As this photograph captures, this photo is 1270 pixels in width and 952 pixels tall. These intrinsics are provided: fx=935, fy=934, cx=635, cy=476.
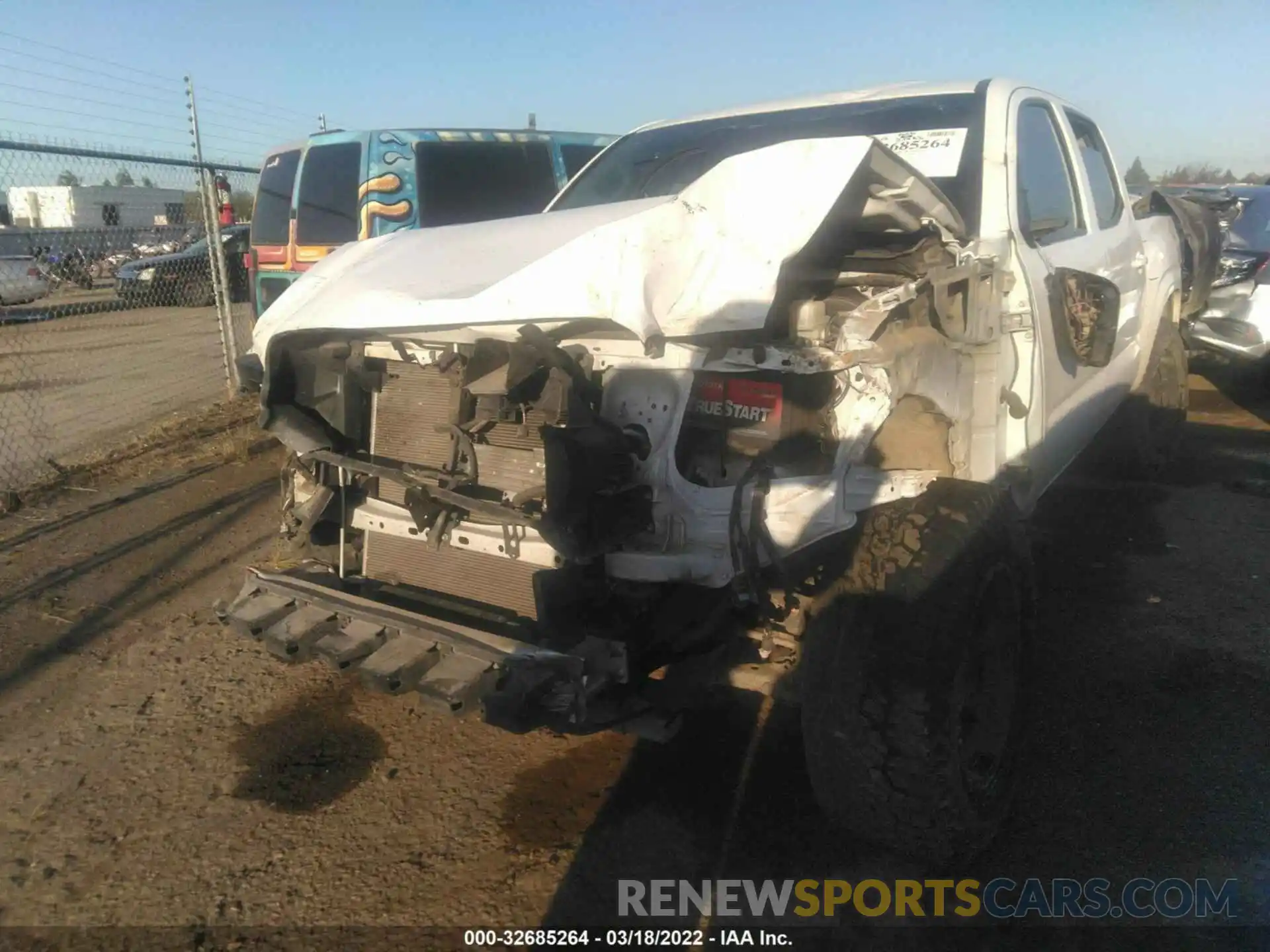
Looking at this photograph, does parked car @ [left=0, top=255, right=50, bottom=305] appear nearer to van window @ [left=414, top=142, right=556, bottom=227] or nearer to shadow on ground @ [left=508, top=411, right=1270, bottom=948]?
van window @ [left=414, top=142, right=556, bottom=227]

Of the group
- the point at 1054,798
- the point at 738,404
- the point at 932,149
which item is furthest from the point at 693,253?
the point at 1054,798

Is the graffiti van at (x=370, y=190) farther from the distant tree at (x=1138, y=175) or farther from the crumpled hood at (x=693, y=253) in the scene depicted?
the distant tree at (x=1138, y=175)

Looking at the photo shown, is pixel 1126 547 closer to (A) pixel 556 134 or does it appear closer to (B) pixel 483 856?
(B) pixel 483 856

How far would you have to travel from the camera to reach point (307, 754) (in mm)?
3250

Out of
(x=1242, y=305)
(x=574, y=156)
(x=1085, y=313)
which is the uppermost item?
(x=574, y=156)

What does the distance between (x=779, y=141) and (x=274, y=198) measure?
6.12m

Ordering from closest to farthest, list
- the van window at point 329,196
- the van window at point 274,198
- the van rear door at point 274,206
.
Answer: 1. the van window at point 329,196
2. the van rear door at point 274,206
3. the van window at point 274,198

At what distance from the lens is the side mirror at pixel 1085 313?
340 centimetres

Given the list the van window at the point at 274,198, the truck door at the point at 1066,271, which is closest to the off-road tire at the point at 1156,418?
the truck door at the point at 1066,271

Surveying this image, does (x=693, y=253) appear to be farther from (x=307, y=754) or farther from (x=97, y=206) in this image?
(x=97, y=206)

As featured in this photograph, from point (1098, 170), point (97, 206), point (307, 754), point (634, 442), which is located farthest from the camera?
point (97, 206)

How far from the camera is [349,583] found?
3.19 m

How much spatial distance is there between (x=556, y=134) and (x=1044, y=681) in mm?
7348

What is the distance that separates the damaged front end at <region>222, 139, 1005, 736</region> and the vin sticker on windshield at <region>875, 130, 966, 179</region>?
0.57 meters
